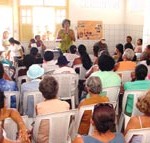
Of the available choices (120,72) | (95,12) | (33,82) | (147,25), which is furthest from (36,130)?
(95,12)

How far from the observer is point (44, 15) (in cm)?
941

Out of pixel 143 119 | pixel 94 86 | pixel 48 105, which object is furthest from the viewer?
pixel 94 86

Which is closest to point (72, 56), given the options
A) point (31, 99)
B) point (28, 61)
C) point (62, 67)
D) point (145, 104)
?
point (28, 61)

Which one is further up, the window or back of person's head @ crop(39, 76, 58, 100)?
the window

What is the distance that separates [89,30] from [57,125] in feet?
23.7

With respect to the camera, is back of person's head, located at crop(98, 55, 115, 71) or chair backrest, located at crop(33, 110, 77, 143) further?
back of person's head, located at crop(98, 55, 115, 71)

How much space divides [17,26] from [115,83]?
19.4 feet

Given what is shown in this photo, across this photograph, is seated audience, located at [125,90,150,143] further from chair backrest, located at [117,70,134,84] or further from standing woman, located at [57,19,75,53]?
standing woman, located at [57,19,75,53]

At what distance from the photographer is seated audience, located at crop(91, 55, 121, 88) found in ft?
12.8

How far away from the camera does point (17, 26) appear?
30.2 ft

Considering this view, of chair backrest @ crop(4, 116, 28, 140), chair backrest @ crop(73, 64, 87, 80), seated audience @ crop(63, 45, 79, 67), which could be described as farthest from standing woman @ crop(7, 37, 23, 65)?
chair backrest @ crop(4, 116, 28, 140)

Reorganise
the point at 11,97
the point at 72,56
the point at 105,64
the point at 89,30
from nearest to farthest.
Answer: the point at 11,97
the point at 105,64
the point at 72,56
the point at 89,30

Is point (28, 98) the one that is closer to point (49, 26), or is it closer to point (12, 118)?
point (12, 118)

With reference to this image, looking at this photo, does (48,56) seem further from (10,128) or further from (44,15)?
(44,15)
